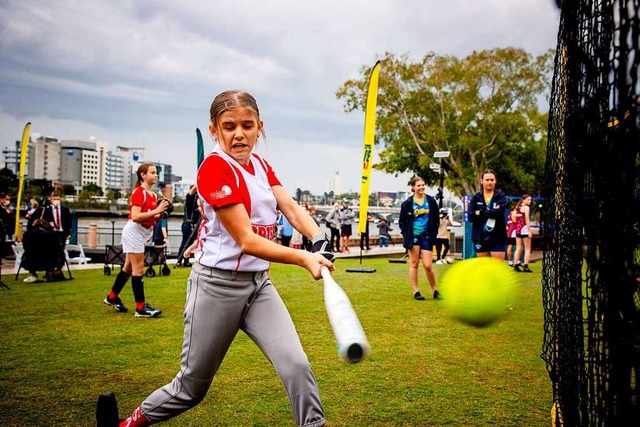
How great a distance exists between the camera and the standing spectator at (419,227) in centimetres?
934

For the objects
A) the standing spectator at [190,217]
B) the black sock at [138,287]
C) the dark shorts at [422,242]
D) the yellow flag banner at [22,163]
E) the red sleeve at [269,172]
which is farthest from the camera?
the yellow flag banner at [22,163]

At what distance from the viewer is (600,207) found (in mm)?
2826

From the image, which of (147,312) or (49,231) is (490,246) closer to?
(147,312)

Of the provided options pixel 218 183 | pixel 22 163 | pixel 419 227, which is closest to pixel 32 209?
pixel 22 163

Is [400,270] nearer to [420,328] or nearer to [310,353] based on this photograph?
[420,328]

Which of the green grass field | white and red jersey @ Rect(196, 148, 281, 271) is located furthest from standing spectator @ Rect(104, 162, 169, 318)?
white and red jersey @ Rect(196, 148, 281, 271)

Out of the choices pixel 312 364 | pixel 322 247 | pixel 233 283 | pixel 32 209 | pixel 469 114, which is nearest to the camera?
pixel 322 247

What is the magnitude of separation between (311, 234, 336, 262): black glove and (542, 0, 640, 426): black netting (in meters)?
1.41

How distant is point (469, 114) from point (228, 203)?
37451 mm

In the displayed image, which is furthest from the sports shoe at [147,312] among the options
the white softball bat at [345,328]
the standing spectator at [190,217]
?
the white softball bat at [345,328]

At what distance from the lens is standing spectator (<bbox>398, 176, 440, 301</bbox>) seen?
934 cm

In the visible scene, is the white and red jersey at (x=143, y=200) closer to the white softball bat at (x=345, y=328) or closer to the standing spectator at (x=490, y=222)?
the standing spectator at (x=490, y=222)

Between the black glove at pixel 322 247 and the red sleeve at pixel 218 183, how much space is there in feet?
1.48

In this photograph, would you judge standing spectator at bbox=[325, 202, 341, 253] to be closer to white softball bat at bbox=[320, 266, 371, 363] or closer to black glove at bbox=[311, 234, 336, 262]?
black glove at bbox=[311, 234, 336, 262]
